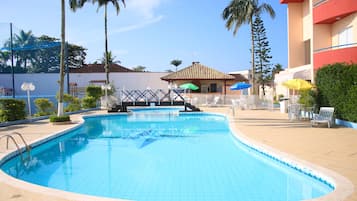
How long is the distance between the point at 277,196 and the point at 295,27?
784 inches

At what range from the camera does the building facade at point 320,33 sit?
15.6 meters

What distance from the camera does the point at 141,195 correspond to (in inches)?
252

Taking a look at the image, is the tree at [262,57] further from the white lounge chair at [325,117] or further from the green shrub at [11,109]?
the green shrub at [11,109]

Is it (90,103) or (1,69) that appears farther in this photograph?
(1,69)

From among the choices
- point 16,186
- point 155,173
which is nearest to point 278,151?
point 155,173

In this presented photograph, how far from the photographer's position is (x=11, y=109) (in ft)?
52.9

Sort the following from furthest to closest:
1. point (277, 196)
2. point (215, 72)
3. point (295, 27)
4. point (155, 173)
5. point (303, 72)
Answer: point (215, 72) < point (295, 27) < point (303, 72) < point (155, 173) < point (277, 196)

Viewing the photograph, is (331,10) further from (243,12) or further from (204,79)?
(204,79)

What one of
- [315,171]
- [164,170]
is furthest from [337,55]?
[164,170]

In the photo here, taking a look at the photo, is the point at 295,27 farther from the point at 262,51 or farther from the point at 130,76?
Result: the point at 130,76

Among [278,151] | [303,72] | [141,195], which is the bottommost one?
[141,195]

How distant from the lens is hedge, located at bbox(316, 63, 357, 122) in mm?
12008

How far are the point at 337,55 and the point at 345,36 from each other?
2839mm

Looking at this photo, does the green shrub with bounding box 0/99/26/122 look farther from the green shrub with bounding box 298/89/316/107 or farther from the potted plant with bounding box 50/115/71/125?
the green shrub with bounding box 298/89/316/107
